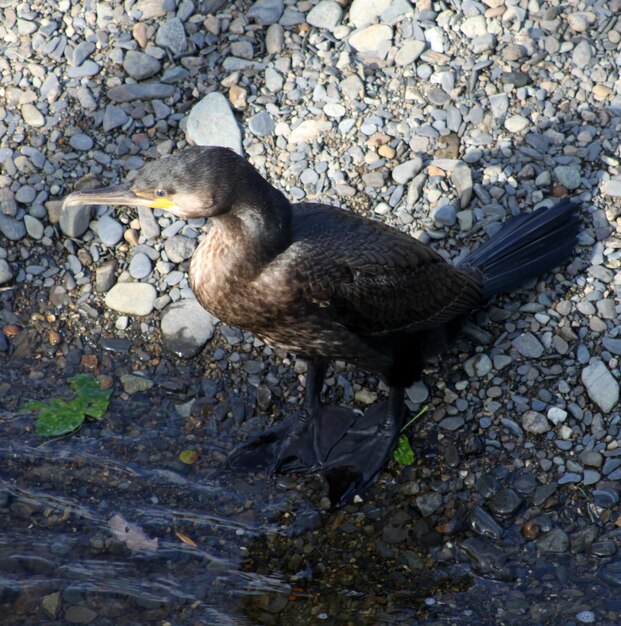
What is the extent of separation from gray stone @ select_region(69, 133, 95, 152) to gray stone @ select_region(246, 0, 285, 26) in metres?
1.35

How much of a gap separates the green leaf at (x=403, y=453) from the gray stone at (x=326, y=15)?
282cm

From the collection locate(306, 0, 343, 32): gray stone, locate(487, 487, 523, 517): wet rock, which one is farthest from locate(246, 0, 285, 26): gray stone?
locate(487, 487, 523, 517): wet rock

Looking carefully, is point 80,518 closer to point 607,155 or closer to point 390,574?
point 390,574

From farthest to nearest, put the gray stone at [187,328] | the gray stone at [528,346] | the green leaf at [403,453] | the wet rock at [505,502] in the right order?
the gray stone at [187,328] < the gray stone at [528,346] < the green leaf at [403,453] < the wet rock at [505,502]

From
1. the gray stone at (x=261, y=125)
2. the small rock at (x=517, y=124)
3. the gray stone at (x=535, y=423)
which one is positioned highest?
the small rock at (x=517, y=124)

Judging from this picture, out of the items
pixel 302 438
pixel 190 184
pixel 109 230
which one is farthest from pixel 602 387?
pixel 109 230

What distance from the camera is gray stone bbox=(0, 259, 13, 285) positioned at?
5582 mm

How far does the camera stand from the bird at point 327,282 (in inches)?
163

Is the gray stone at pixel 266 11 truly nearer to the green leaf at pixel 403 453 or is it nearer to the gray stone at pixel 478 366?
the gray stone at pixel 478 366

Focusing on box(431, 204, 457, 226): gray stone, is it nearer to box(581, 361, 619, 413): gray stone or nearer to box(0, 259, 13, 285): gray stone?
box(581, 361, 619, 413): gray stone

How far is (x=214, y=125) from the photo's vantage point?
6.03 metres

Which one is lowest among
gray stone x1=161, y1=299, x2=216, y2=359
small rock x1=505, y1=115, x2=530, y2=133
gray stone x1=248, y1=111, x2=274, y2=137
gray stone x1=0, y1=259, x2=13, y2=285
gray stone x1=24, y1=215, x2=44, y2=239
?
gray stone x1=161, y1=299, x2=216, y2=359

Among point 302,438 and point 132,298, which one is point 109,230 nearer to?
point 132,298

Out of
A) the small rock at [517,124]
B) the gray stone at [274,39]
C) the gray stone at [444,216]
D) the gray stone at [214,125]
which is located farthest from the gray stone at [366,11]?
the gray stone at [444,216]
